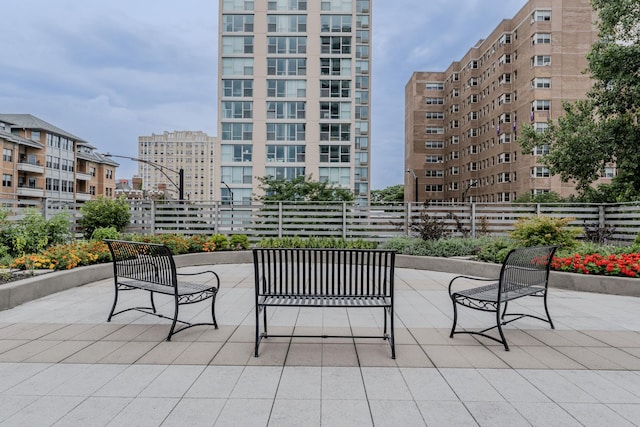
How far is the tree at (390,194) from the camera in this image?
10406 centimetres

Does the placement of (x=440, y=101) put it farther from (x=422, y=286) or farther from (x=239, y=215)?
(x=422, y=286)

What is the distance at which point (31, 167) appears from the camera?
61.3 m

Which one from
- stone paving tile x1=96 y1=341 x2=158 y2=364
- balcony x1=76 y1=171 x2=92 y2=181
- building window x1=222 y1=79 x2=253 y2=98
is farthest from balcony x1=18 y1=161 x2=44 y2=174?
stone paving tile x1=96 y1=341 x2=158 y2=364

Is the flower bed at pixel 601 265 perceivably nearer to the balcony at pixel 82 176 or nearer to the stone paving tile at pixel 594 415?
the stone paving tile at pixel 594 415

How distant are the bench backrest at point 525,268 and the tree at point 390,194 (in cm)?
9871

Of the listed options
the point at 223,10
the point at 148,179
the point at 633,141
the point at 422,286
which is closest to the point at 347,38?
the point at 223,10

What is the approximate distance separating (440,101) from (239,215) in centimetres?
7109

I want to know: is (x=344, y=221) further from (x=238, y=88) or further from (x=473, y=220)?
(x=238, y=88)

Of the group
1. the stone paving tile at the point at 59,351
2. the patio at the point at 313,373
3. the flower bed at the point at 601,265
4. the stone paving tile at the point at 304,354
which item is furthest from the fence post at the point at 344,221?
the stone paving tile at the point at 59,351

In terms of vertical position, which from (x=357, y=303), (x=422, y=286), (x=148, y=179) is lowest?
(x=422, y=286)

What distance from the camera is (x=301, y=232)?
1638cm

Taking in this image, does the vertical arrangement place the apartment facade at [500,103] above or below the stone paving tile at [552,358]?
above

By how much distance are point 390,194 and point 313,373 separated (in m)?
108

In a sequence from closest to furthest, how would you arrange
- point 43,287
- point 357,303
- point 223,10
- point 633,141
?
point 357,303, point 43,287, point 633,141, point 223,10
